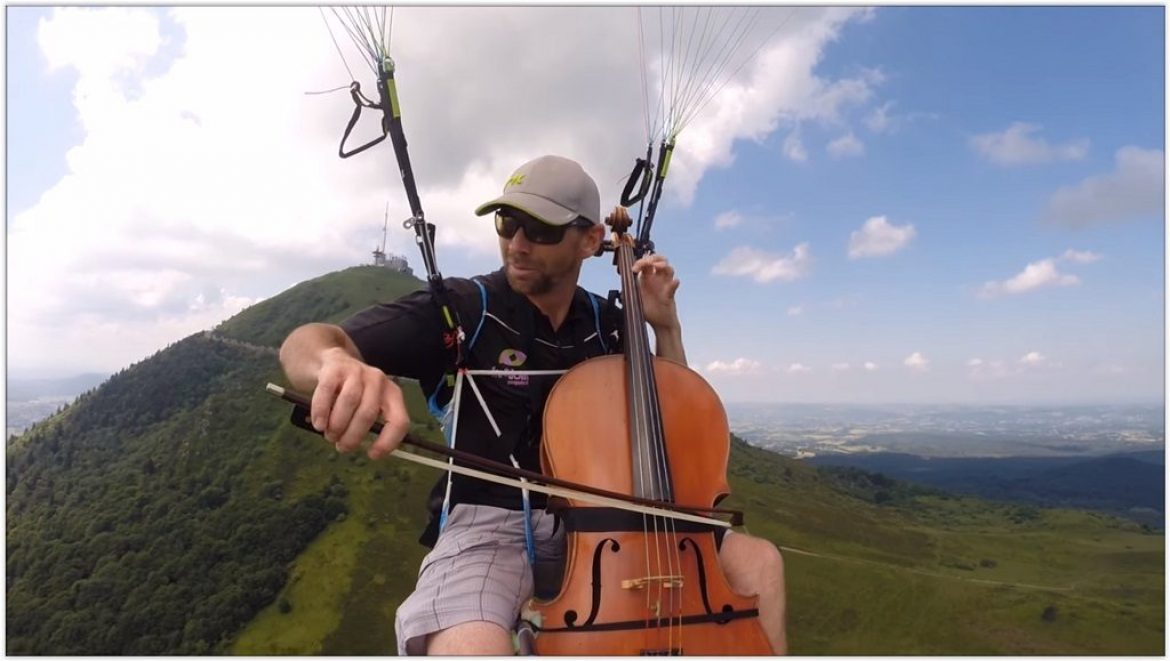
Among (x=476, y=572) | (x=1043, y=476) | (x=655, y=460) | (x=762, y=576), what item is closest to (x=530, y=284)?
(x=655, y=460)

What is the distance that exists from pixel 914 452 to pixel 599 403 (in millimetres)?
99170

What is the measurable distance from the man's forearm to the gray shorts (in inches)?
32.9

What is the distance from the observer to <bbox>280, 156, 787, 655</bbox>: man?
2.10m

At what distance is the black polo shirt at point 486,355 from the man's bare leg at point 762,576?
2.69 feet

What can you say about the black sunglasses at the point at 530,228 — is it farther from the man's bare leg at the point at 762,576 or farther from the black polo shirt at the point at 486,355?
the man's bare leg at the point at 762,576

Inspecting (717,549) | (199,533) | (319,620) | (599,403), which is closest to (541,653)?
(717,549)

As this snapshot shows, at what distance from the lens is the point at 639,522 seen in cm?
223

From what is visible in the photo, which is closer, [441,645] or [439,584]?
[441,645]

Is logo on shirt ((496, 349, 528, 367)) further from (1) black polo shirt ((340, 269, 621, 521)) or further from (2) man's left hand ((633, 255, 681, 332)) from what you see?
(2) man's left hand ((633, 255, 681, 332))

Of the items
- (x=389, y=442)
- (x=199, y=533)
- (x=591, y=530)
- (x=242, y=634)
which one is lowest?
(x=242, y=634)

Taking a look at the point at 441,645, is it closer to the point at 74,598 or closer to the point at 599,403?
the point at 599,403

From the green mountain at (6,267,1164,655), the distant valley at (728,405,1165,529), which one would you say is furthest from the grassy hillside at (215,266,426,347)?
the distant valley at (728,405,1165,529)

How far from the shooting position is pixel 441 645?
207 cm

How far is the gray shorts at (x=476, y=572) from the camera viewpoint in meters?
2.14
